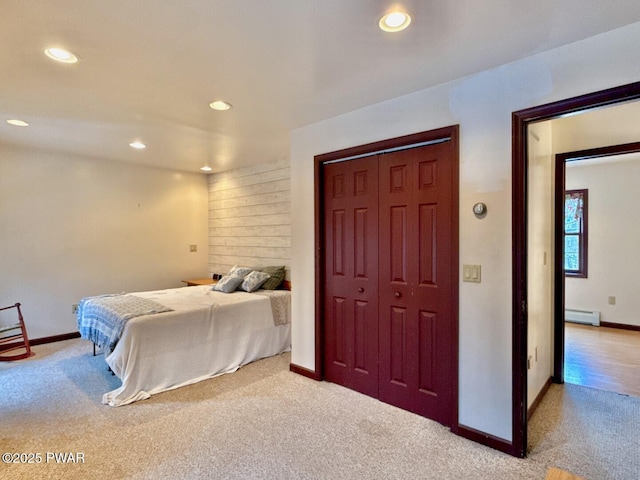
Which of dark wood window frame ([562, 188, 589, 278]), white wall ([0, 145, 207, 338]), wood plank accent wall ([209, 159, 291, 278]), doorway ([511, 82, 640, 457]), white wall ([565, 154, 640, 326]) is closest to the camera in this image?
doorway ([511, 82, 640, 457])

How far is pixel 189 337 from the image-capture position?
10.5 feet

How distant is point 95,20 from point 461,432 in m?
3.15

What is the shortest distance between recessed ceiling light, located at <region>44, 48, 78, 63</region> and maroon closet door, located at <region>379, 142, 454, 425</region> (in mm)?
2128

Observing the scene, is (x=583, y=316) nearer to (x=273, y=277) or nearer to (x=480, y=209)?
(x=480, y=209)

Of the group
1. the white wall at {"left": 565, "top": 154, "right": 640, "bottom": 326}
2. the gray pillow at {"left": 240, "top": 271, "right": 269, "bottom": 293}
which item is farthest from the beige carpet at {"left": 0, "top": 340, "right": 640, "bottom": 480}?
the white wall at {"left": 565, "top": 154, "right": 640, "bottom": 326}

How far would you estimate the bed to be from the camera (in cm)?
288

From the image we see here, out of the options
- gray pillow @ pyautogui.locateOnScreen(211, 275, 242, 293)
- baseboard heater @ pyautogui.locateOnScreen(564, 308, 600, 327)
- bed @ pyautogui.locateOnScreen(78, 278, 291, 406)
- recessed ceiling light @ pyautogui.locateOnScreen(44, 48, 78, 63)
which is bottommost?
baseboard heater @ pyautogui.locateOnScreen(564, 308, 600, 327)

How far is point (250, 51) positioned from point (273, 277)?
286 cm

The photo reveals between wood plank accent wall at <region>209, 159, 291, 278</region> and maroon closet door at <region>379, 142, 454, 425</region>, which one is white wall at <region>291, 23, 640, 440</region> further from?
wood plank accent wall at <region>209, 159, 291, 278</region>

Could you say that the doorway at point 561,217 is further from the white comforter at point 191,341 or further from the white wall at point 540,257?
the white comforter at point 191,341

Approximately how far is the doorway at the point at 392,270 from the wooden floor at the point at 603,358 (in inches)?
67.9

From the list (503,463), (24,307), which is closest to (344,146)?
(503,463)

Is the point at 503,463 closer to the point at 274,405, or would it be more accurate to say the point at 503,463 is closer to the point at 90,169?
the point at 274,405

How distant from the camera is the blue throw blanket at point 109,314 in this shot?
2974 mm
